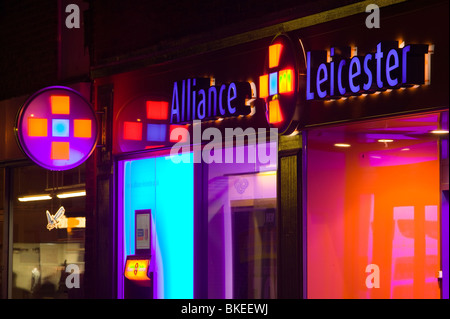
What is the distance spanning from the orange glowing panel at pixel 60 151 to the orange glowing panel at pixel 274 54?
3444 millimetres

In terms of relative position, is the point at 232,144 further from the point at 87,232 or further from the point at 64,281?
the point at 64,281

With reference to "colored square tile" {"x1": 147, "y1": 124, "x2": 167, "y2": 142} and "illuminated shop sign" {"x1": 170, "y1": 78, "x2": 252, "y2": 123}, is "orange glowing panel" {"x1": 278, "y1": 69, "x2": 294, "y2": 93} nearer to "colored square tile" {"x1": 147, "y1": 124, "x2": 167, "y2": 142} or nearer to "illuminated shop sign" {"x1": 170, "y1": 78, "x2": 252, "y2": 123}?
"illuminated shop sign" {"x1": 170, "y1": 78, "x2": 252, "y2": 123}

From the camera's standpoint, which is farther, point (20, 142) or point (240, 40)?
point (20, 142)

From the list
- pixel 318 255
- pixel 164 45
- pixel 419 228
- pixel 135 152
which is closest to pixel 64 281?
pixel 135 152

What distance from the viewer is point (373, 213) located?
9445mm

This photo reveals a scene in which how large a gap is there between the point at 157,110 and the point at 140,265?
2159 millimetres

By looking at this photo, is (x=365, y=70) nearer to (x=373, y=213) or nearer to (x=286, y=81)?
(x=286, y=81)

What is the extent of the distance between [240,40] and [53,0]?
4.75 m

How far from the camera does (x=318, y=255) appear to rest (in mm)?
8875

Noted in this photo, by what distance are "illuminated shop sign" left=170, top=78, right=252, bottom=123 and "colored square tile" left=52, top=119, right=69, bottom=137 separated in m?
1.65

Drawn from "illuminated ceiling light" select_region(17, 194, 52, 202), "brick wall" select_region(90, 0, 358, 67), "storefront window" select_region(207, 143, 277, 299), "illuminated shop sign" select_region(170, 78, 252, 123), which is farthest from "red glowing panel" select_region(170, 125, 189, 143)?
"illuminated ceiling light" select_region(17, 194, 52, 202)

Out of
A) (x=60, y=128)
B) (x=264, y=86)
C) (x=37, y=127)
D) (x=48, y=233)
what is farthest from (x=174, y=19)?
(x=48, y=233)

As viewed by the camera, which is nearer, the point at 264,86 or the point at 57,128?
the point at 264,86

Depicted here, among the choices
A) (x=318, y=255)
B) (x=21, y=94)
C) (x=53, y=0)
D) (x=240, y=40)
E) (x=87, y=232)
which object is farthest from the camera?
(x=21, y=94)
